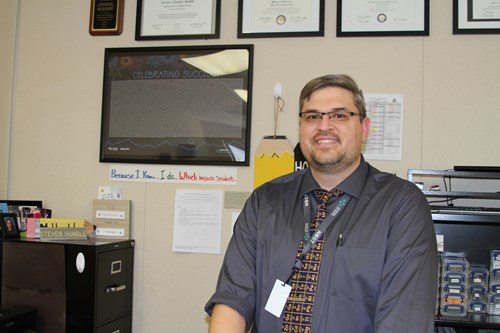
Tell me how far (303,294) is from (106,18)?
2012 mm

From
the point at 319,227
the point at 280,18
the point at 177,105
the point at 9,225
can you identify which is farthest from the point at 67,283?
the point at 280,18

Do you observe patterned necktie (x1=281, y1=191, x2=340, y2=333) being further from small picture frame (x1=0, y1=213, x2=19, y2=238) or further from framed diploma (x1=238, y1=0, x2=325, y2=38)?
small picture frame (x1=0, y1=213, x2=19, y2=238)

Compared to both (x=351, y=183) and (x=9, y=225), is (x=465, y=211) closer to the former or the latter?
(x=351, y=183)

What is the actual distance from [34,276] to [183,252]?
2.43 feet

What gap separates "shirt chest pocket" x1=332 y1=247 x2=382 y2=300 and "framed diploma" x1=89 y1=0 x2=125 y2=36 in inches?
76.5

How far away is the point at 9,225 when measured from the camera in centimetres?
244

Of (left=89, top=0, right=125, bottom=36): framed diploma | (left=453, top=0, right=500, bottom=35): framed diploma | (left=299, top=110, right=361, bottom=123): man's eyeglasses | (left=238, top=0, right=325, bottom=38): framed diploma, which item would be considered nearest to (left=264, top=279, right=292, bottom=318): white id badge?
(left=299, top=110, right=361, bottom=123): man's eyeglasses

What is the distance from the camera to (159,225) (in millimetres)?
2631

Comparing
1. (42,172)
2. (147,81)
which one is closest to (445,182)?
(147,81)

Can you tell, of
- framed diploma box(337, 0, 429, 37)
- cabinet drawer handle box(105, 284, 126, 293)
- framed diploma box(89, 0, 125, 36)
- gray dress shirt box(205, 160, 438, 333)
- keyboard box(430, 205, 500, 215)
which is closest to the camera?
gray dress shirt box(205, 160, 438, 333)

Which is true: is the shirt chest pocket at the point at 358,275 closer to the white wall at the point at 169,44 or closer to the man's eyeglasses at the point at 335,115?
the man's eyeglasses at the point at 335,115

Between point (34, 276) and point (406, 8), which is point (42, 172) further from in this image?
point (406, 8)

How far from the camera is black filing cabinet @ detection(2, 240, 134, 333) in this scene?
7.23ft

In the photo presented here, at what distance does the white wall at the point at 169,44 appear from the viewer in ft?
7.89
